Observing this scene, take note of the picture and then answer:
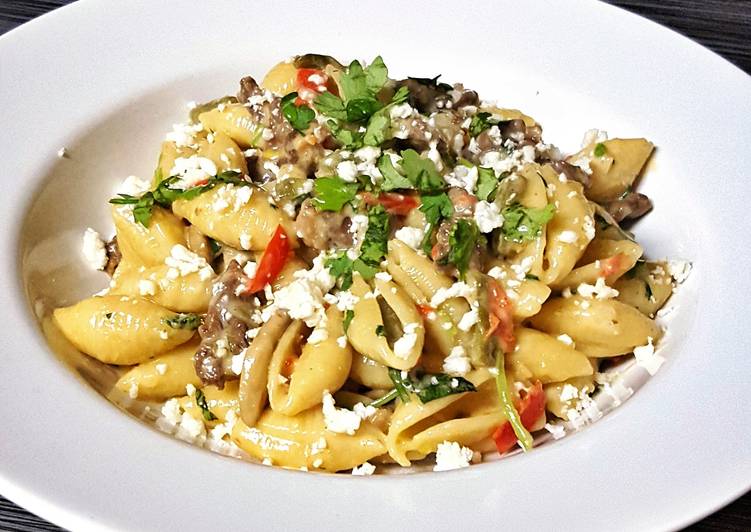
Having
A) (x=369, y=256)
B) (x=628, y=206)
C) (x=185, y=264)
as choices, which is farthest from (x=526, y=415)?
(x=185, y=264)

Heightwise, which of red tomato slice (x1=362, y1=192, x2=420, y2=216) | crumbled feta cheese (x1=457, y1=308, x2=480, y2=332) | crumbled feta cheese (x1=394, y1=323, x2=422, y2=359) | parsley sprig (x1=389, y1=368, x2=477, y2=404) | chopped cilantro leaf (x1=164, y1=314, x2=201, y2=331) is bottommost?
chopped cilantro leaf (x1=164, y1=314, x2=201, y2=331)

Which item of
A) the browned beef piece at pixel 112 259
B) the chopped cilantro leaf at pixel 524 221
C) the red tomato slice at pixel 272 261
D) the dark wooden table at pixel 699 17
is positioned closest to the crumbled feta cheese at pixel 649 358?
the chopped cilantro leaf at pixel 524 221

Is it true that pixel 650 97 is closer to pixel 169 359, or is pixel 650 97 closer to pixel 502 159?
pixel 502 159

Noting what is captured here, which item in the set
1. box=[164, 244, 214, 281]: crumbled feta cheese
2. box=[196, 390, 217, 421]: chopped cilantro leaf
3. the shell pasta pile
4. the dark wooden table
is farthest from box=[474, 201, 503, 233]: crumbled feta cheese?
the dark wooden table

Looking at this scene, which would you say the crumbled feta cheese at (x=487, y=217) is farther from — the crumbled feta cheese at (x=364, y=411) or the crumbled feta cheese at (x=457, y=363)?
the crumbled feta cheese at (x=364, y=411)

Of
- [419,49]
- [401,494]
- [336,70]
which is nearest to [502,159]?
[336,70]

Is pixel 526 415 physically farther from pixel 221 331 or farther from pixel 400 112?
pixel 400 112

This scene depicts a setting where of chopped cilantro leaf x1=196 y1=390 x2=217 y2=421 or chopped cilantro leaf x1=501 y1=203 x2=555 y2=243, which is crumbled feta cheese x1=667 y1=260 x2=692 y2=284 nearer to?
chopped cilantro leaf x1=501 y1=203 x2=555 y2=243
